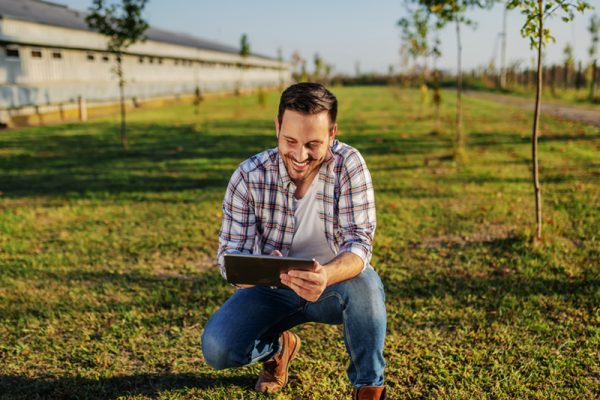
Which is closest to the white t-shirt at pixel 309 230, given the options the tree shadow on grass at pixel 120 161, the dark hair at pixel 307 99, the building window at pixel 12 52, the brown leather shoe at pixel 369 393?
the dark hair at pixel 307 99

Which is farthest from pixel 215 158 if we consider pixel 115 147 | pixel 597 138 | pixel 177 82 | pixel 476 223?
pixel 177 82

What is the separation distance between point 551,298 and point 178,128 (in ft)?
51.3

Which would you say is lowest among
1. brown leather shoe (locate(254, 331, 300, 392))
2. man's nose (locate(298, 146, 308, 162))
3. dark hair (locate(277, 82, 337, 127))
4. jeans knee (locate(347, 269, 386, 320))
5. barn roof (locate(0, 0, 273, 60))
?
brown leather shoe (locate(254, 331, 300, 392))

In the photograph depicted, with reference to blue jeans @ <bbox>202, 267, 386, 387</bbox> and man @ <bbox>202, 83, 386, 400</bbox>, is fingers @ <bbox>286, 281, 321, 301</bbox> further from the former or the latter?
blue jeans @ <bbox>202, 267, 386, 387</bbox>

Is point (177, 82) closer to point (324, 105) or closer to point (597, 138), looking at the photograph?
point (597, 138)

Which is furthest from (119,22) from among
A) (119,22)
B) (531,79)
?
→ (531,79)

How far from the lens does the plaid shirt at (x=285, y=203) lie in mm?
2557

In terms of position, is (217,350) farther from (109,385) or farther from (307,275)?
(109,385)

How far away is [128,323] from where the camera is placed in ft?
12.0

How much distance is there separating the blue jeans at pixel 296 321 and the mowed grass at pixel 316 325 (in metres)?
0.45

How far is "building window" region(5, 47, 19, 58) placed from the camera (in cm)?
2027

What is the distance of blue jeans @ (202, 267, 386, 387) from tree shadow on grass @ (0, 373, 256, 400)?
1.61 feet

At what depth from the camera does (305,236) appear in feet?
8.72

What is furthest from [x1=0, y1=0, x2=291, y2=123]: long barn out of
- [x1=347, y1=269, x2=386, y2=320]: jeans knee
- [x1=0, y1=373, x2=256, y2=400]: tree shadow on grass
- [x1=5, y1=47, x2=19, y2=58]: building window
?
[x1=347, y1=269, x2=386, y2=320]: jeans knee
